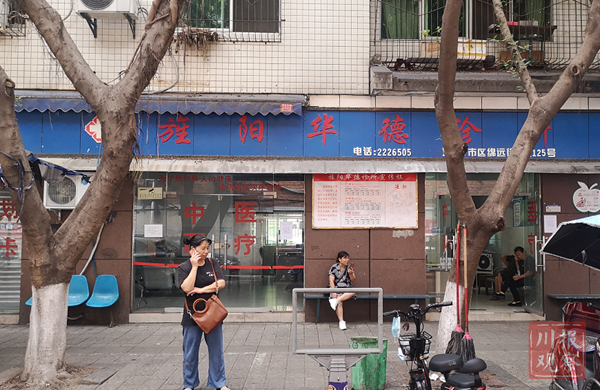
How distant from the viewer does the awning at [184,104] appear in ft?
32.3

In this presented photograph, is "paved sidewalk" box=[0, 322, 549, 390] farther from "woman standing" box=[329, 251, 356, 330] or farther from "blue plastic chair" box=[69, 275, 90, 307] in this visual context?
"blue plastic chair" box=[69, 275, 90, 307]

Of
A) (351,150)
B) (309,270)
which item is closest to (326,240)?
(309,270)

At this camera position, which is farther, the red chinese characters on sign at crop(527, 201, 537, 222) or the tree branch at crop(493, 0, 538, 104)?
the red chinese characters on sign at crop(527, 201, 537, 222)

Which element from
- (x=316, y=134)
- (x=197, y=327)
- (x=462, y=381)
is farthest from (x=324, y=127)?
(x=462, y=381)

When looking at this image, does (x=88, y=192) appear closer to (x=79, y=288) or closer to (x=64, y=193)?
(x=64, y=193)

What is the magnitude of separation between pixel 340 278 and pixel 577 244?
4.42m

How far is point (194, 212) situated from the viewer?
10.5 meters

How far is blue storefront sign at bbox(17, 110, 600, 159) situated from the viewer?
10.1 m

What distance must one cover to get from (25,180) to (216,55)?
5166mm

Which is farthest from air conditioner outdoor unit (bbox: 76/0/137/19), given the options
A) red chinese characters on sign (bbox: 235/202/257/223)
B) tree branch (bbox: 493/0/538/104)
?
tree branch (bbox: 493/0/538/104)

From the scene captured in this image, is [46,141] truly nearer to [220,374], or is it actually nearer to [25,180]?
[25,180]

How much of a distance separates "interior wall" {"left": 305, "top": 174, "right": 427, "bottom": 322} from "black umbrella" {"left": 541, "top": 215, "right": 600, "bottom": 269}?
394 centimetres

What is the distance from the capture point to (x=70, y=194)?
32.7 feet

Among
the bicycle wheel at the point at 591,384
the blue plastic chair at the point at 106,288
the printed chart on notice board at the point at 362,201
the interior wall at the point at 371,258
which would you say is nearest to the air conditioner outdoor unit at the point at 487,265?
the interior wall at the point at 371,258
